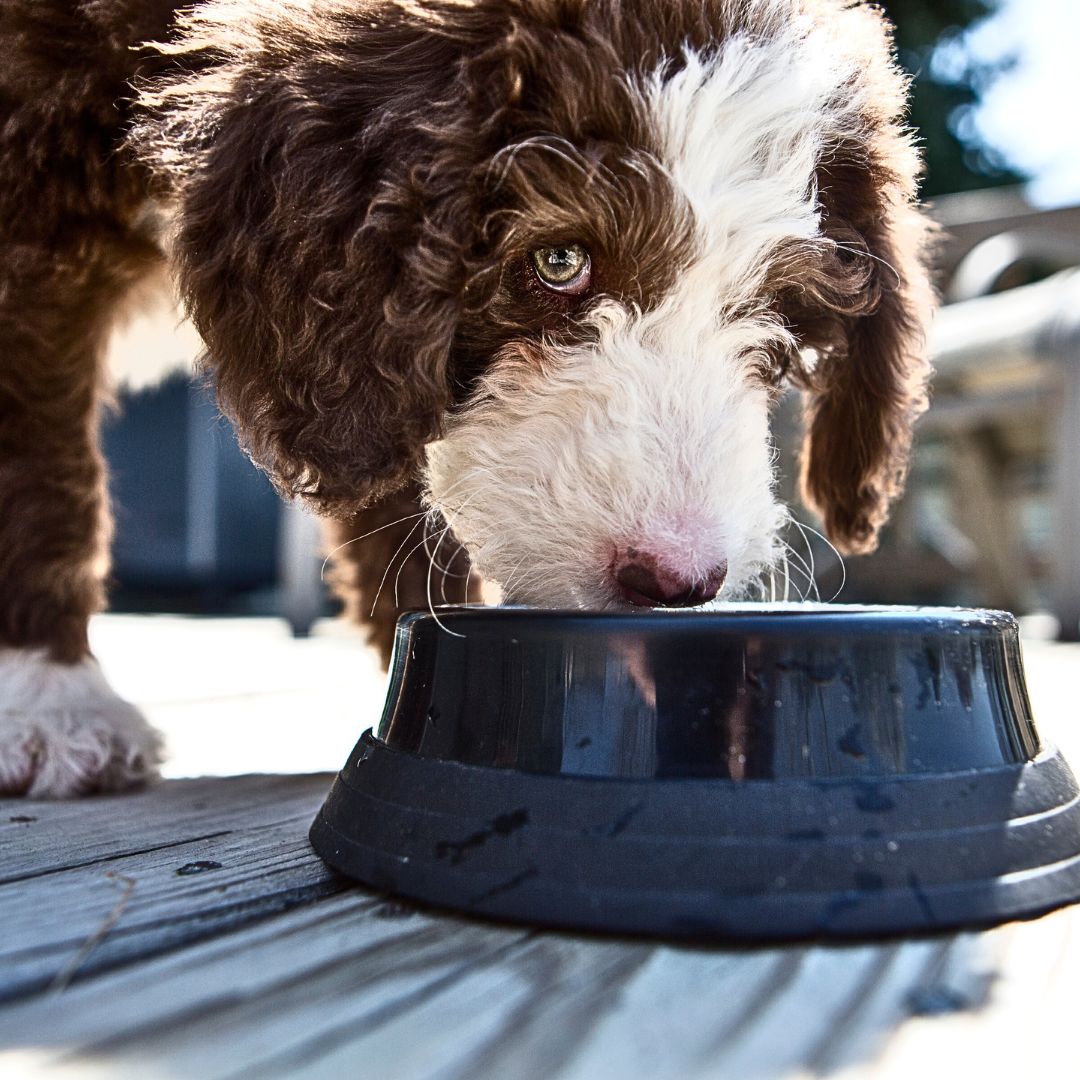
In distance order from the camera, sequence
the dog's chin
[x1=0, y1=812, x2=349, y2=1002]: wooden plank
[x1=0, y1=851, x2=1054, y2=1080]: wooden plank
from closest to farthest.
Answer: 1. [x1=0, y1=851, x2=1054, y2=1080]: wooden plank
2. [x1=0, y1=812, x2=349, y2=1002]: wooden plank
3. the dog's chin

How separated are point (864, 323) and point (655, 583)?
2.67 feet

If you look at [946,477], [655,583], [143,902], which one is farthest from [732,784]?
[946,477]

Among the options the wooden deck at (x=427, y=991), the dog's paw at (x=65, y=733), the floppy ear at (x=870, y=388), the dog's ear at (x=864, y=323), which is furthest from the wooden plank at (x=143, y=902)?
the floppy ear at (x=870, y=388)

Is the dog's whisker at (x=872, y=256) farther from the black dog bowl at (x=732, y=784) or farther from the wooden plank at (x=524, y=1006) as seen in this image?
the wooden plank at (x=524, y=1006)

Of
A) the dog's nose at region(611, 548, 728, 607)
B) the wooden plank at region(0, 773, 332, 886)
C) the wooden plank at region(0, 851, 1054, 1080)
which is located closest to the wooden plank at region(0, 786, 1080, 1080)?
the wooden plank at region(0, 851, 1054, 1080)

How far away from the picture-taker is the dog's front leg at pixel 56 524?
65.9 inches

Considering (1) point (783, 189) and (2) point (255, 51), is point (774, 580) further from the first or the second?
(2) point (255, 51)

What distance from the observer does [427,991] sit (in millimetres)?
807

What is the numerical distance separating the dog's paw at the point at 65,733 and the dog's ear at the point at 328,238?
21.9 inches

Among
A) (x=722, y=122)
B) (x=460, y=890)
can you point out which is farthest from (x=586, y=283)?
(x=460, y=890)

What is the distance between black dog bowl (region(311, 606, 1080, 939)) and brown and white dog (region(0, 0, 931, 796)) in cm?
30

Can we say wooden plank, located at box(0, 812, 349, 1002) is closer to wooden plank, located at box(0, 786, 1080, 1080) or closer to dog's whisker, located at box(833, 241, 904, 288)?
wooden plank, located at box(0, 786, 1080, 1080)

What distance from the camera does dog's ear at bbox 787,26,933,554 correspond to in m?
1.64

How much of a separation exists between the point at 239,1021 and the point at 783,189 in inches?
45.9
